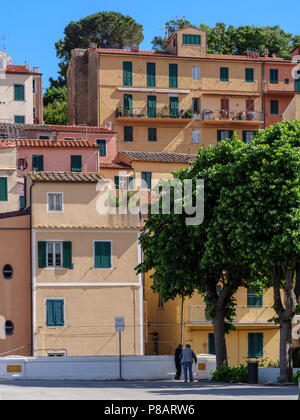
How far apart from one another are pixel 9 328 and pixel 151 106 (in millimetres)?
39985

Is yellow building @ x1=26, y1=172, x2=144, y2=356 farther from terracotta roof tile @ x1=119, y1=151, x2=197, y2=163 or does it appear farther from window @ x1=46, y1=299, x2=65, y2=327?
terracotta roof tile @ x1=119, y1=151, x2=197, y2=163

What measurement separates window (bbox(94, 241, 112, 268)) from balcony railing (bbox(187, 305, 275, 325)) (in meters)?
6.00

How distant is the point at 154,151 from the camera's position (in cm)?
8594

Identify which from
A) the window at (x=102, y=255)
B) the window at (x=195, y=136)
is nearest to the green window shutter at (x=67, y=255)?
the window at (x=102, y=255)

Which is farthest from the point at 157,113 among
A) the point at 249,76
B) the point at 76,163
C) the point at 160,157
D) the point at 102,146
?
the point at 76,163

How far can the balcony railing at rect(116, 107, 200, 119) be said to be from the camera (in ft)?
281

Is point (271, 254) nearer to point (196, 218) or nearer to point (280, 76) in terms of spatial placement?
point (196, 218)

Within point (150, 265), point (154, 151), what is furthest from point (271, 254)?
point (154, 151)

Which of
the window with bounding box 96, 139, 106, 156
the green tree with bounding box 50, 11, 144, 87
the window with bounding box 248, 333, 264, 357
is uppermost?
the green tree with bounding box 50, 11, 144, 87

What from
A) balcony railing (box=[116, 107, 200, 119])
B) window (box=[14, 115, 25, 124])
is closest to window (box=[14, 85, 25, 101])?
window (box=[14, 115, 25, 124])

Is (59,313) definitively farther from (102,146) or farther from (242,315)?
(102,146)

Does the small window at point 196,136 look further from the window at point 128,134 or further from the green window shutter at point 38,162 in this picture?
the green window shutter at point 38,162

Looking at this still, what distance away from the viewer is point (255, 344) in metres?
57.2

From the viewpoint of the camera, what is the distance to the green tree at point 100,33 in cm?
11131
